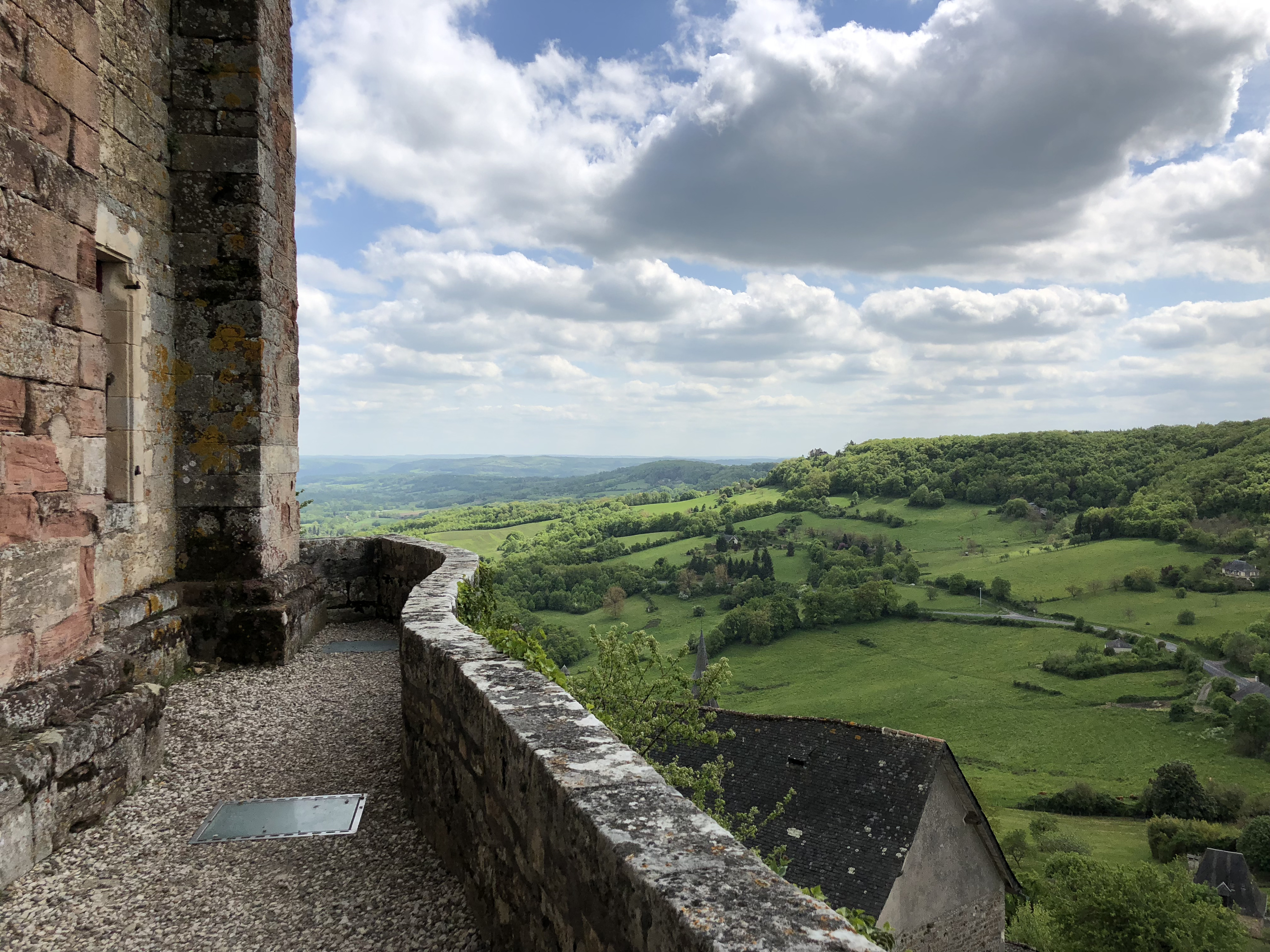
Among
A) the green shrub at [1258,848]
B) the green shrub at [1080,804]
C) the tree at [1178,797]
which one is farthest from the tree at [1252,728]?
the green shrub at [1258,848]

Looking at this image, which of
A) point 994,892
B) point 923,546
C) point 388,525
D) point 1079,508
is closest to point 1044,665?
point 923,546

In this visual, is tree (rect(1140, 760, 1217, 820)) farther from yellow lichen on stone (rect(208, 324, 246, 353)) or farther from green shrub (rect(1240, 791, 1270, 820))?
yellow lichen on stone (rect(208, 324, 246, 353))

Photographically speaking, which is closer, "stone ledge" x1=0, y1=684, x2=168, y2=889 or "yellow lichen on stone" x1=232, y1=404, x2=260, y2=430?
"stone ledge" x1=0, y1=684, x2=168, y2=889

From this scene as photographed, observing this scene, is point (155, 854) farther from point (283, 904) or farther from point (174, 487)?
point (174, 487)

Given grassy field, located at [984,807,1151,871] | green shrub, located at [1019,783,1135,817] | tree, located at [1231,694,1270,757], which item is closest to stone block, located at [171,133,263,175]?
grassy field, located at [984,807,1151,871]

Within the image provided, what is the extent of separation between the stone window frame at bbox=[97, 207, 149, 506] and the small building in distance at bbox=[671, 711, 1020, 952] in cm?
1041

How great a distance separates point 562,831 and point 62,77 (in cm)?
395

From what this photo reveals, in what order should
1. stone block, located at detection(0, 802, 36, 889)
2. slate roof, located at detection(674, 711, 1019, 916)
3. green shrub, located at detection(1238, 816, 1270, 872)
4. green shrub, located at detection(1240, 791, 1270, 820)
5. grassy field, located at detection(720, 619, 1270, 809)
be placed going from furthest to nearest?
grassy field, located at detection(720, 619, 1270, 809) → green shrub, located at detection(1240, 791, 1270, 820) → green shrub, located at detection(1238, 816, 1270, 872) → slate roof, located at detection(674, 711, 1019, 916) → stone block, located at detection(0, 802, 36, 889)

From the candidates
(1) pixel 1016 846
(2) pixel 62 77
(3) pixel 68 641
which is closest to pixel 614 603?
(1) pixel 1016 846

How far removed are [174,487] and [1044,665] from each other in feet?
255

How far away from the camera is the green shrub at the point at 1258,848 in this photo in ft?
139

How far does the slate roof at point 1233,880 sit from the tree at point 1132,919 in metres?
14.9

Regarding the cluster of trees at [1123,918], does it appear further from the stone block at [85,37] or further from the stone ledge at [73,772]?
the stone block at [85,37]

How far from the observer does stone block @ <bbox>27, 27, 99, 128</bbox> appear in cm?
335
